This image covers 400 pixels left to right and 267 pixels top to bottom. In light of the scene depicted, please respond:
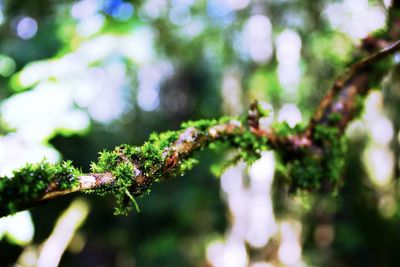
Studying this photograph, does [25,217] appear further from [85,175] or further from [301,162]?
[301,162]

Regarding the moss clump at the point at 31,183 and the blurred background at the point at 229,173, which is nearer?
the moss clump at the point at 31,183

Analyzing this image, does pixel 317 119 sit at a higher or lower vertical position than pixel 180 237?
lower

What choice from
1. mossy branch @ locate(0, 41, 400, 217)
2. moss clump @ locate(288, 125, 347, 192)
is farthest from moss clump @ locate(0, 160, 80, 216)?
moss clump @ locate(288, 125, 347, 192)

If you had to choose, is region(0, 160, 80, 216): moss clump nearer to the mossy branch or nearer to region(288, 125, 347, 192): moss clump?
the mossy branch

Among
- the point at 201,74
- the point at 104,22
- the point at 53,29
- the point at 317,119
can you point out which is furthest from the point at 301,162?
the point at 201,74

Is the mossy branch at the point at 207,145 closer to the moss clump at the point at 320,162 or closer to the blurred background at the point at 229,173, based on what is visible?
the moss clump at the point at 320,162

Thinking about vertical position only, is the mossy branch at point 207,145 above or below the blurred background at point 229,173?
below

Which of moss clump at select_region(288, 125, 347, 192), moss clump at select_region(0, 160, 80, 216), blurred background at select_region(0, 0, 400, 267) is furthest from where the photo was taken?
blurred background at select_region(0, 0, 400, 267)

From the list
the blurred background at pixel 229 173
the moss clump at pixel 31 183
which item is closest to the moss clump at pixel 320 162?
the moss clump at pixel 31 183
